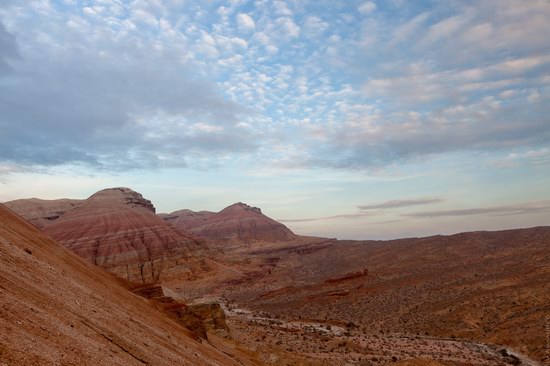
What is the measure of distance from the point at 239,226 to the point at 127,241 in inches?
3732

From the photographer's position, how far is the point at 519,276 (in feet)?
151

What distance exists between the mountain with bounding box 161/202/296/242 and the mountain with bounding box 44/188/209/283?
69642 mm

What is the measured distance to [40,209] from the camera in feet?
343

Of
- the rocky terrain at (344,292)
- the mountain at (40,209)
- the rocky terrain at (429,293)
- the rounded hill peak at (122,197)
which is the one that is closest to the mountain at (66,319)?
the rocky terrain at (344,292)

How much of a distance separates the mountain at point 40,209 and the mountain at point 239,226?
64.3 m

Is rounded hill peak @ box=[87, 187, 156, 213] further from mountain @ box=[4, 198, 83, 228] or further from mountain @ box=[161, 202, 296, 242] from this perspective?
mountain @ box=[161, 202, 296, 242]

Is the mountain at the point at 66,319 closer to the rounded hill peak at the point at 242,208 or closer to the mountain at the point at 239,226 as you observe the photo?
the mountain at the point at 239,226

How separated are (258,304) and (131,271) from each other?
29.1m

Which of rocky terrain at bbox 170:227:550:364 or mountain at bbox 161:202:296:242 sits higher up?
mountain at bbox 161:202:296:242

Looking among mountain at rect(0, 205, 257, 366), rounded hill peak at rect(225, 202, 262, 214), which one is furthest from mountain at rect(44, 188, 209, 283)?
rounded hill peak at rect(225, 202, 262, 214)

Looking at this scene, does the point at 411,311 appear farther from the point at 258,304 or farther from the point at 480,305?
the point at 258,304

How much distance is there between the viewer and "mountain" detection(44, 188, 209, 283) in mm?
72938

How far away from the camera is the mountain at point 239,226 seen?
164000 mm

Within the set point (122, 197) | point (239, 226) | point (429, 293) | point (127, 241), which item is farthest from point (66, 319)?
point (239, 226)
